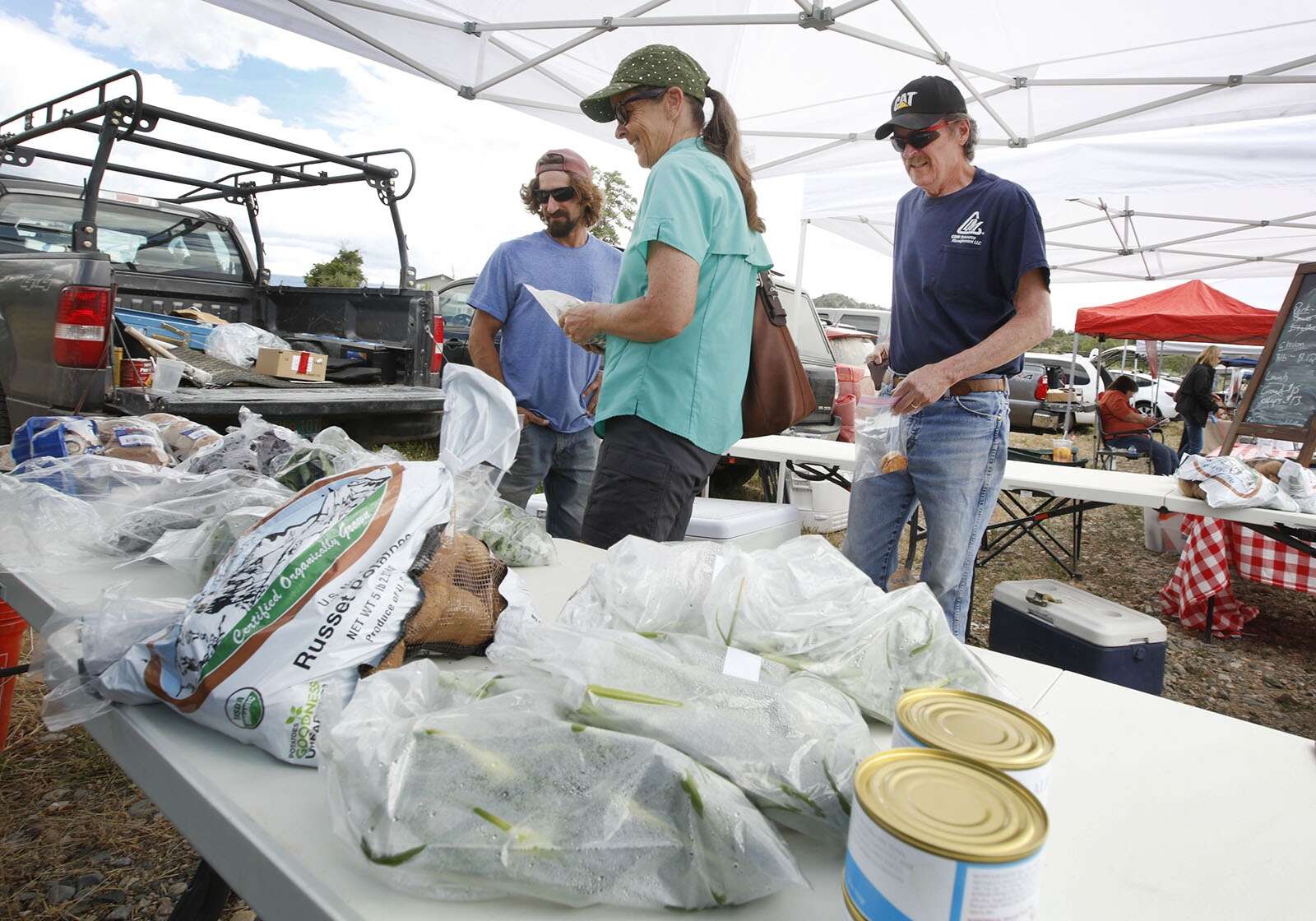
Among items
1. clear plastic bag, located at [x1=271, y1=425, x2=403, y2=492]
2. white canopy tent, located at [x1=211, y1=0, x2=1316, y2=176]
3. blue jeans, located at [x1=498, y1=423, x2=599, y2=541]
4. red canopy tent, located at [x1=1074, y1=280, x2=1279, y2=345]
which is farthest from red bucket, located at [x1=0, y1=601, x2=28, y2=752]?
red canopy tent, located at [x1=1074, y1=280, x2=1279, y2=345]

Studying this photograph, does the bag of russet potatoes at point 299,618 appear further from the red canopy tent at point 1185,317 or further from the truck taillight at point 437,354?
→ the red canopy tent at point 1185,317

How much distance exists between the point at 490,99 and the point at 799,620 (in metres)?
5.72

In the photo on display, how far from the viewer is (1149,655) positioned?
2.70 metres

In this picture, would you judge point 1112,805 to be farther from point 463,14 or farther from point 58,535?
point 463,14

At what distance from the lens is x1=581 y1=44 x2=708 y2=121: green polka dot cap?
5.64ft

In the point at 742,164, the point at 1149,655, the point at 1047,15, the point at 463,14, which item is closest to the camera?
the point at 742,164

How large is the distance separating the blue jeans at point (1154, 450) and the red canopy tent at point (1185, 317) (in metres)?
3.53

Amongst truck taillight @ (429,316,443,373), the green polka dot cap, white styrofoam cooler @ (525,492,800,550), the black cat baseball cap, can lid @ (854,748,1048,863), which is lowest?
white styrofoam cooler @ (525,492,800,550)

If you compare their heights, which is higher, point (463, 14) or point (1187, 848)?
point (463, 14)

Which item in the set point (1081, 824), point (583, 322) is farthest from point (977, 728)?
point (583, 322)

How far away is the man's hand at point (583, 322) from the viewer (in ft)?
5.62

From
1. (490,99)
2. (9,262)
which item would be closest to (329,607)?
(9,262)

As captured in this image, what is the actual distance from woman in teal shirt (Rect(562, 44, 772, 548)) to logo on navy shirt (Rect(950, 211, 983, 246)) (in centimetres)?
74

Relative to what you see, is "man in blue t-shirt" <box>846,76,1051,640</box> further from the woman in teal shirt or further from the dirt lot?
the dirt lot
